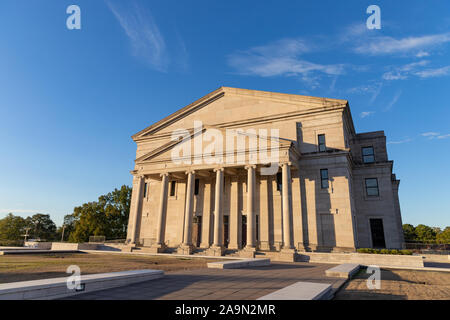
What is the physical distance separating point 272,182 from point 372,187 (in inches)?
498

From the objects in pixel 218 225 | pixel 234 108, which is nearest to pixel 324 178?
pixel 218 225

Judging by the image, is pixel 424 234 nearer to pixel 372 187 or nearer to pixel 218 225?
pixel 372 187

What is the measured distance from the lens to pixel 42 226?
376 ft

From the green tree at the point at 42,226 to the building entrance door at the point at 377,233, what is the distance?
380 ft

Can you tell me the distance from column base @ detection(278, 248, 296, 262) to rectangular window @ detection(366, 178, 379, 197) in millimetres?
15060

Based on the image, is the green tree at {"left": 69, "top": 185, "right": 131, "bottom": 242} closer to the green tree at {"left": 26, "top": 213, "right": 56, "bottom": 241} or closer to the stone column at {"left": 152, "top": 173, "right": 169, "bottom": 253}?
the stone column at {"left": 152, "top": 173, "right": 169, "bottom": 253}

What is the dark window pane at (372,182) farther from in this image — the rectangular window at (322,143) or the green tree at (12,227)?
the green tree at (12,227)

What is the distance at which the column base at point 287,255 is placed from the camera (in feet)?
76.6

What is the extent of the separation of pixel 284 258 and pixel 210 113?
75.5ft

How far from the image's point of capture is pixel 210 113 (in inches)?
1528

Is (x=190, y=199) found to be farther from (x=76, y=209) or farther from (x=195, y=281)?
(x=76, y=209)

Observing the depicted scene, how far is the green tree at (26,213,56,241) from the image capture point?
4161 inches
